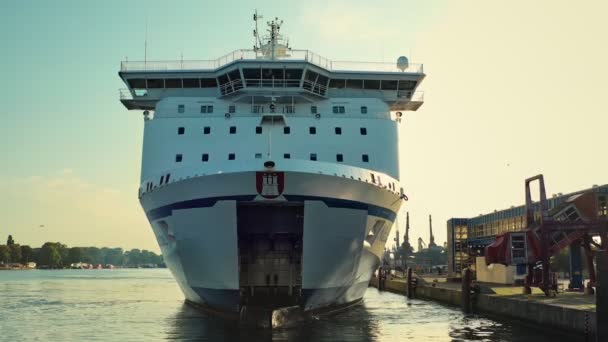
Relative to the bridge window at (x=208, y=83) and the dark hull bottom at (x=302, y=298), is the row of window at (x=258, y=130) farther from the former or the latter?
the dark hull bottom at (x=302, y=298)

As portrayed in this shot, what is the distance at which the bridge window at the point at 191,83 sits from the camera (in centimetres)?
2481

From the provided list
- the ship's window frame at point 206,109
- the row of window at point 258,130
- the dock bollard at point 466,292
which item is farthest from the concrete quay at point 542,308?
the ship's window frame at point 206,109

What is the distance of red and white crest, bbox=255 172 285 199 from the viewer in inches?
689

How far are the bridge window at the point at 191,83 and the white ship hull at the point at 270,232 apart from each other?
6.03 metres

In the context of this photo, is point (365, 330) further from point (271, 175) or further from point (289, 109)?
point (289, 109)

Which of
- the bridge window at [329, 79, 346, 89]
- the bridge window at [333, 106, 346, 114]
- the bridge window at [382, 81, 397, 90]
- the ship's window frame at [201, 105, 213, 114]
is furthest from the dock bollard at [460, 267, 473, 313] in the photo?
the ship's window frame at [201, 105, 213, 114]

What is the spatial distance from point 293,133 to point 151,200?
5.78 metres

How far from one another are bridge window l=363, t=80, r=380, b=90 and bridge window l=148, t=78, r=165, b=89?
27.9ft

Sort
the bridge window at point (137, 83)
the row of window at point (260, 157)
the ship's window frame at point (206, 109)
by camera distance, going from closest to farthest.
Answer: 1. the row of window at point (260, 157)
2. the ship's window frame at point (206, 109)
3. the bridge window at point (137, 83)

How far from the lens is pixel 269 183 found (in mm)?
17594

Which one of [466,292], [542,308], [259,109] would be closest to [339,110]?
[259,109]

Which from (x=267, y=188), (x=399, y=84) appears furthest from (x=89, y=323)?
(x=399, y=84)

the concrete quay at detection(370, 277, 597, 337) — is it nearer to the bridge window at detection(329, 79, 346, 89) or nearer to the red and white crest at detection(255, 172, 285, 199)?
the red and white crest at detection(255, 172, 285, 199)

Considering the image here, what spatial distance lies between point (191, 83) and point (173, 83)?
0.85 metres
